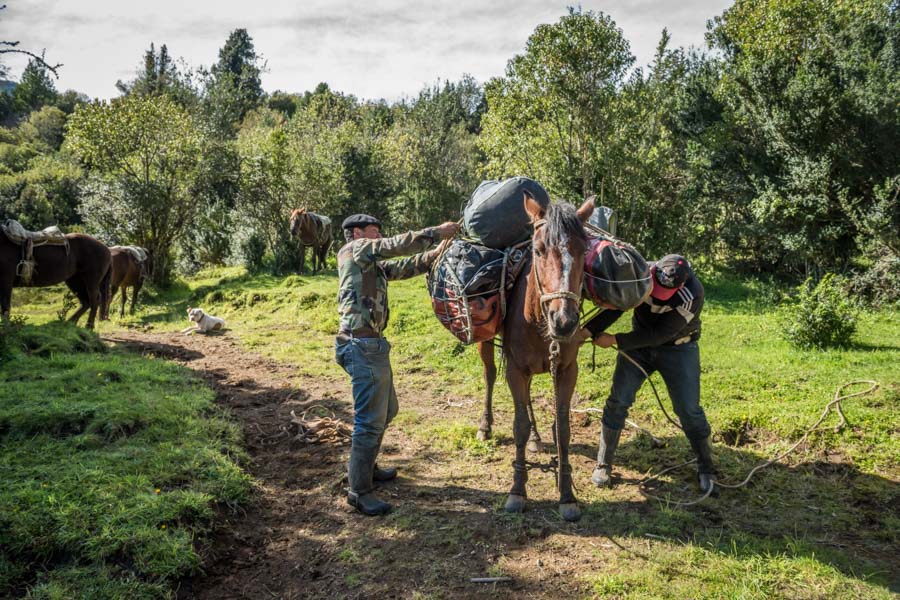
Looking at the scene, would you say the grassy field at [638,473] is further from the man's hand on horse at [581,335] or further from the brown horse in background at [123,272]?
the brown horse in background at [123,272]

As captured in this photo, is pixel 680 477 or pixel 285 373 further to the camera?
pixel 285 373

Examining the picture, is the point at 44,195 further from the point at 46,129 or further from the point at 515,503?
the point at 515,503

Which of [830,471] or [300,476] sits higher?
[830,471]

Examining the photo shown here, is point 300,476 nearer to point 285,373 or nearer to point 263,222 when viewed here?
point 285,373

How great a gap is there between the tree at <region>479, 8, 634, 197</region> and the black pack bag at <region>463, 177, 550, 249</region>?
35.2 feet

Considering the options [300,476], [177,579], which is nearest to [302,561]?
[177,579]

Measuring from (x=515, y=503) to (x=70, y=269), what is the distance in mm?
10918

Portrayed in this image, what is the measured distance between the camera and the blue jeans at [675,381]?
445 centimetres

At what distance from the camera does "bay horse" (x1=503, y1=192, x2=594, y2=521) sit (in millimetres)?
3605

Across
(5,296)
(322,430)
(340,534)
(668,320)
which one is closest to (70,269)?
(5,296)

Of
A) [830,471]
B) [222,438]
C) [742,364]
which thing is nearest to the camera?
[830,471]

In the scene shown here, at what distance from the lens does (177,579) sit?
3.41 meters

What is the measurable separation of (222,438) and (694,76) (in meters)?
17.5

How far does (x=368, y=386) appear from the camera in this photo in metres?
4.36
